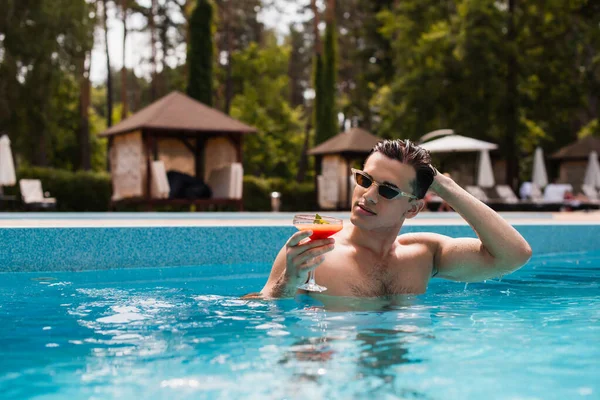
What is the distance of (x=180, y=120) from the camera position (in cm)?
1709

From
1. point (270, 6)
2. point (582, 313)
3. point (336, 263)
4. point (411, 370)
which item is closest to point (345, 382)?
point (411, 370)

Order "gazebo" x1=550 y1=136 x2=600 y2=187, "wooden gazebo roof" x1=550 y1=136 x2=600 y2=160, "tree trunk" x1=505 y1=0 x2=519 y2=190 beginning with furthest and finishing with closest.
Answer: "gazebo" x1=550 y1=136 x2=600 y2=187 < "wooden gazebo roof" x1=550 y1=136 x2=600 y2=160 < "tree trunk" x1=505 y1=0 x2=519 y2=190

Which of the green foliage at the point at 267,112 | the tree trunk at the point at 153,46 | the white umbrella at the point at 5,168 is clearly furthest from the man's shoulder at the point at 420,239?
the tree trunk at the point at 153,46

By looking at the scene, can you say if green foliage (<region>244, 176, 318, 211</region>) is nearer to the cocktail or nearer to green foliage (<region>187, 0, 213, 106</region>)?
green foliage (<region>187, 0, 213, 106</region>)

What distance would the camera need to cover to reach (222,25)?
37844 millimetres

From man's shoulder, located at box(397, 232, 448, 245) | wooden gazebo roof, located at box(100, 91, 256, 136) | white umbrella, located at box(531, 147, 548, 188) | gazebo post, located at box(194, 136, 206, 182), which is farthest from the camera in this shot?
white umbrella, located at box(531, 147, 548, 188)

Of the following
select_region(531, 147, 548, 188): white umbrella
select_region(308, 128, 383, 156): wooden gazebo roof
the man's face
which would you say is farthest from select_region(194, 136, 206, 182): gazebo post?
the man's face

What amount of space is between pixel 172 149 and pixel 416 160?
16.3 m

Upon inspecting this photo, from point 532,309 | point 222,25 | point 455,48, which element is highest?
point 222,25

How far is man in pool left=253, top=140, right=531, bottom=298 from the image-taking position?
3227 millimetres

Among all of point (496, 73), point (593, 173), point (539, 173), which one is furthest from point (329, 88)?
point (593, 173)

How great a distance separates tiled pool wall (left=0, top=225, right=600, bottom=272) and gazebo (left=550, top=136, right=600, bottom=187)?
19.6 metres

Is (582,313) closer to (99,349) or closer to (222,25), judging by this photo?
(99,349)

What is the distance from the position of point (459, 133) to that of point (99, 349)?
909 inches
